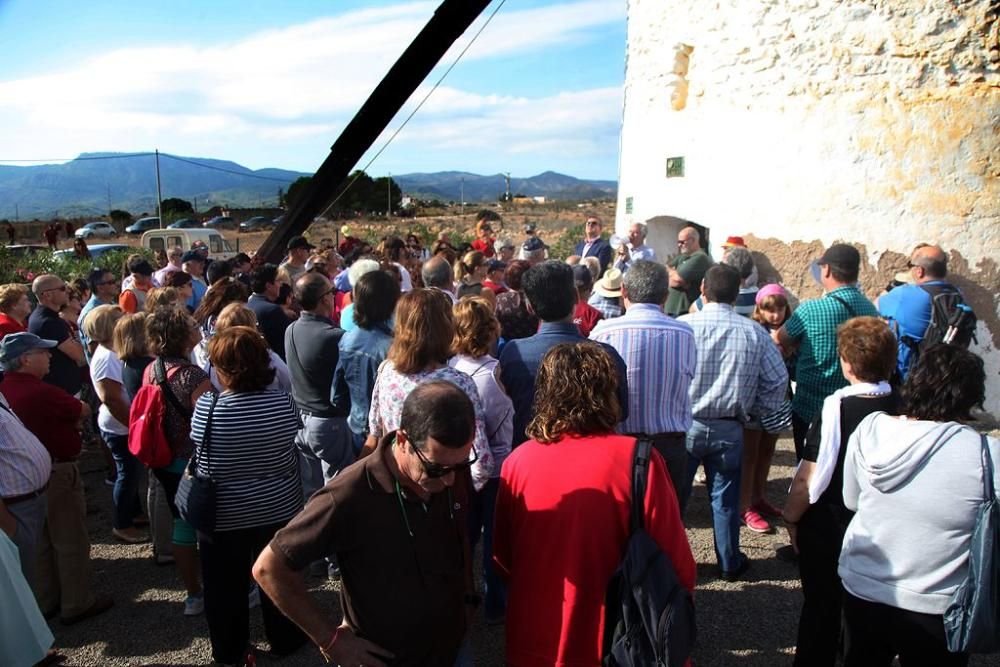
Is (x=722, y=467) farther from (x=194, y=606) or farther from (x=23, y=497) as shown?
(x=23, y=497)

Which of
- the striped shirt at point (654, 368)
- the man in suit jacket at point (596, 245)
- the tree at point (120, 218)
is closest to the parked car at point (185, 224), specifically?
the tree at point (120, 218)

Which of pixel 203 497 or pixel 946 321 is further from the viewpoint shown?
pixel 946 321

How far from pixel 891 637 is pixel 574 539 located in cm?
131

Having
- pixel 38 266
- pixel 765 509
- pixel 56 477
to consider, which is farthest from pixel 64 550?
pixel 38 266

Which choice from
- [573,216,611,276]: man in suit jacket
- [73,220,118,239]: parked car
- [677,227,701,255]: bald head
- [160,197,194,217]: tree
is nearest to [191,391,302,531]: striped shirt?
[677,227,701,255]: bald head

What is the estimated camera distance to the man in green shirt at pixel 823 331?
425 cm

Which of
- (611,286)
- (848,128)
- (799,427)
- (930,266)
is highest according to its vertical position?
(848,128)

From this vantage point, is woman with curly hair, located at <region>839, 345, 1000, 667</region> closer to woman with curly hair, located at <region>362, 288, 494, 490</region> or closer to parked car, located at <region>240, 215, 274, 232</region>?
woman with curly hair, located at <region>362, 288, 494, 490</region>

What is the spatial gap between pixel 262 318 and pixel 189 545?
1974mm

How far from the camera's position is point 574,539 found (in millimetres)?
2215

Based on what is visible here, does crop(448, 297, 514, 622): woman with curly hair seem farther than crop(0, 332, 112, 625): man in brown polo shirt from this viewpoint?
No

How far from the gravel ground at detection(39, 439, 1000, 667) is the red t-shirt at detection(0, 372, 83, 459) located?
103cm

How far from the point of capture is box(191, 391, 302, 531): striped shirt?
3139mm

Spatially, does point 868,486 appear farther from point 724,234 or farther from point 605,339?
point 724,234
